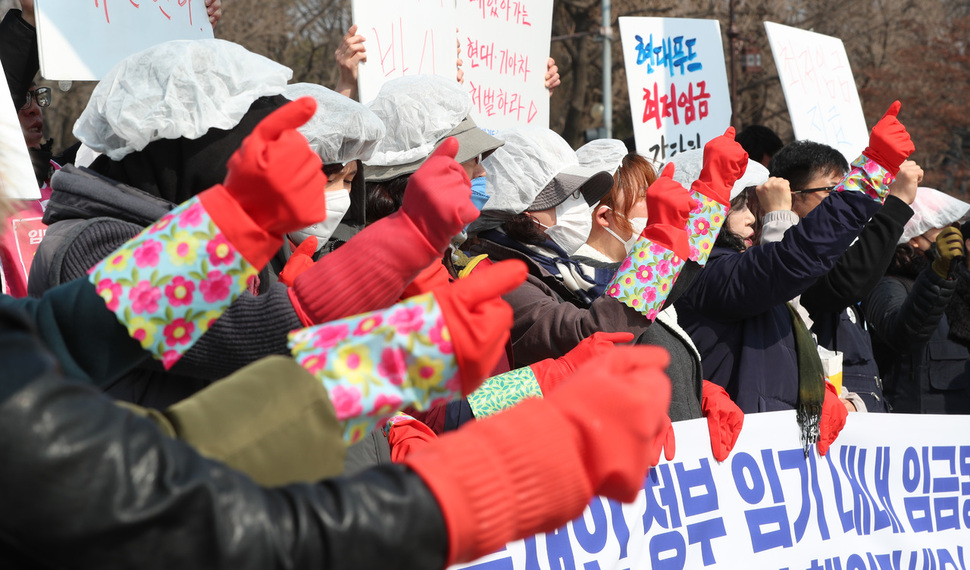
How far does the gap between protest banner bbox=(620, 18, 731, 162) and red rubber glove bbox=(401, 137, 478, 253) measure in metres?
3.61

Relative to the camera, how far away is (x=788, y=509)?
341 cm

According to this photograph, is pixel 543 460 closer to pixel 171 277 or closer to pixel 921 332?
pixel 171 277

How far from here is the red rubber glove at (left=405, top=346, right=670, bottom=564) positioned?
→ 0.99 meters

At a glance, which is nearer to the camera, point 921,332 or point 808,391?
point 808,391

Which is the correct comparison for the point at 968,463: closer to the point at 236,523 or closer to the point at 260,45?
the point at 236,523

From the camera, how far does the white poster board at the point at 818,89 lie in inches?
213

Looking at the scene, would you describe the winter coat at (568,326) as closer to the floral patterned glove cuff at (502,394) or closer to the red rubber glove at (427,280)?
the floral patterned glove cuff at (502,394)

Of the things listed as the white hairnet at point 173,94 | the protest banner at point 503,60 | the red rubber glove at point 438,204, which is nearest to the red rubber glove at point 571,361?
the red rubber glove at point 438,204

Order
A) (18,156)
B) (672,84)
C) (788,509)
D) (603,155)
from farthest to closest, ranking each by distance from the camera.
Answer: (672,84)
(603,155)
(788,509)
(18,156)

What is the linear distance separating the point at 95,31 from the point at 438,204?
1957 millimetres

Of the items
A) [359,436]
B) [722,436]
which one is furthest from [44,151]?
[359,436]

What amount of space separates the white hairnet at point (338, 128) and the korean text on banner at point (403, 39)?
1.43 meters

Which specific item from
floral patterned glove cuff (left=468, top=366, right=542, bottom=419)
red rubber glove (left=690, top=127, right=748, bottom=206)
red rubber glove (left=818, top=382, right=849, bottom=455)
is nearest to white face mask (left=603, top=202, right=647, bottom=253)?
red rubber glove (left=690, top=127, right=748, bottom=206)

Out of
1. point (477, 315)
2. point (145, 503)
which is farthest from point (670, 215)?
point (145, 503)
